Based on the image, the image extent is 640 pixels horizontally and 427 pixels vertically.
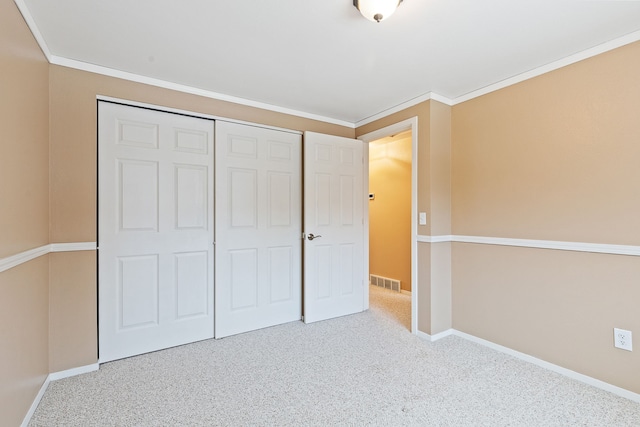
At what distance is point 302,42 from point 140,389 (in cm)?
253

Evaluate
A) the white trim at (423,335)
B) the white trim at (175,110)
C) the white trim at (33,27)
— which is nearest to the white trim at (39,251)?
the white trim at (175,110)

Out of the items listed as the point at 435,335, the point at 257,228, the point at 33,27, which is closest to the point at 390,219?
the point at 435,335

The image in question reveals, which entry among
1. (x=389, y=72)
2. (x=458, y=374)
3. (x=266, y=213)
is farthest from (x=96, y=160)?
(x=458, y=374)

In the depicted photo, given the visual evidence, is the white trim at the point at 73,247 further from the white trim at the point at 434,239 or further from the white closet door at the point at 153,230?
the white trim at the point at 434,239

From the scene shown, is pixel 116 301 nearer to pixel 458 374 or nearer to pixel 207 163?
pixel 207 163

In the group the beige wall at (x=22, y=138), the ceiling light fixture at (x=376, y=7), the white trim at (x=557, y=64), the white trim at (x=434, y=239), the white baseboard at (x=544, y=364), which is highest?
the white trim at (x=557, y=64)

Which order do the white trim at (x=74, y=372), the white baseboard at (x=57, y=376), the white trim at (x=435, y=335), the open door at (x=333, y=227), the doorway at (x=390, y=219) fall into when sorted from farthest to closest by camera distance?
1. the doorway at (x=390, y=219)
2. the open door at (x=333, y=227)
3. the white trim at (x=435, y=335)
4. the white trim at (x=74, y=372)
5. the white baseboard at (x=57, y=376)

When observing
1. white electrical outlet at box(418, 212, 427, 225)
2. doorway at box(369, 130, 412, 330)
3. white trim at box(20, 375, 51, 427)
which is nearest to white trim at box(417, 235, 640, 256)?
white electrical outlet at box(418, 212, 427, 225)

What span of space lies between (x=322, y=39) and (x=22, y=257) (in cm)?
212

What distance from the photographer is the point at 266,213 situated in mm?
3053

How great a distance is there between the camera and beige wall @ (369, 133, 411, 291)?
4.49 m

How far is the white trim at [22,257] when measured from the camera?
4.42ft

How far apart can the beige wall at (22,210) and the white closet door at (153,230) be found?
0.37 m

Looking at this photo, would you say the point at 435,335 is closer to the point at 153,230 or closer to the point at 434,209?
the point at 434,209
